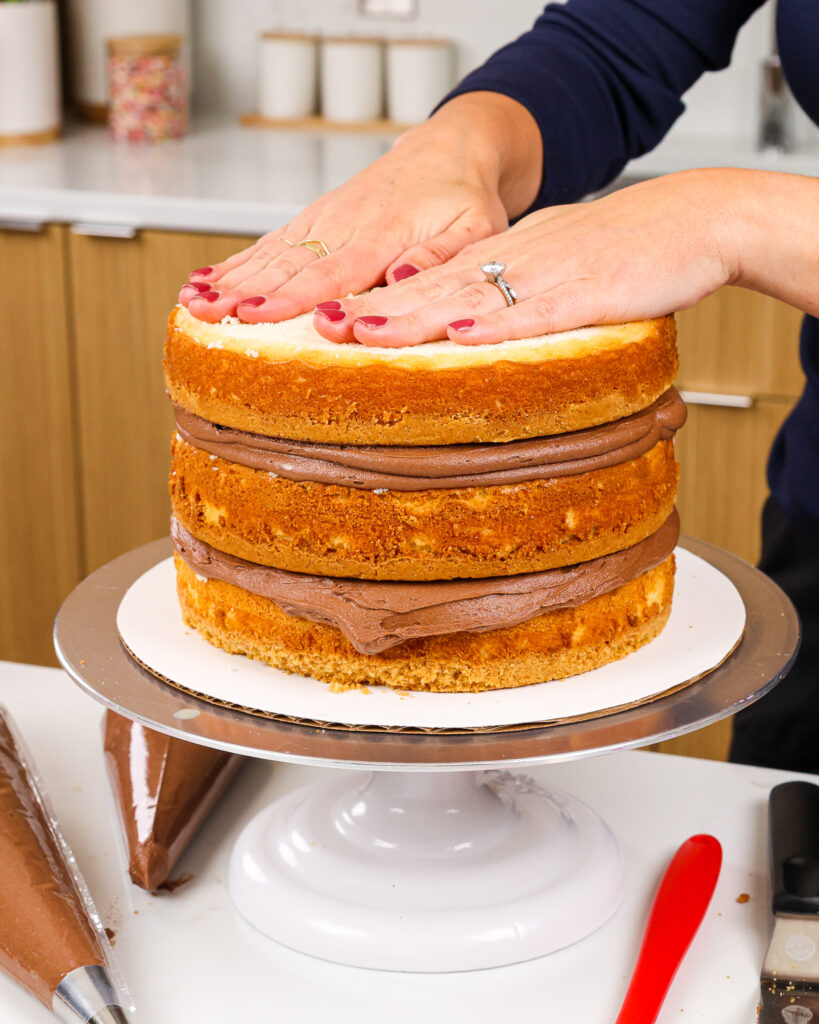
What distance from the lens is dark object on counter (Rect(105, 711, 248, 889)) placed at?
0.97 metres

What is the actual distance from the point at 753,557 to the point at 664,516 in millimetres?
1487

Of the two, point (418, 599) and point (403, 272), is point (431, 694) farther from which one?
point (403, 272)

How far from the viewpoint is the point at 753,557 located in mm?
2410

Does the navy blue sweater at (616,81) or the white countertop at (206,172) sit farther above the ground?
the navy blue sweater at (616,81)

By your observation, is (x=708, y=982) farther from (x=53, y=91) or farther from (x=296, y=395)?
(x=53, y=91)

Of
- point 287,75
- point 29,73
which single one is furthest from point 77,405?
point 287,75

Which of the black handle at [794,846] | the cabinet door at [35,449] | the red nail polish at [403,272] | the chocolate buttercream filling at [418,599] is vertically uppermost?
the red nail polish at [403,272]

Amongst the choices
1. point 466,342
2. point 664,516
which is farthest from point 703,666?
point 466,342

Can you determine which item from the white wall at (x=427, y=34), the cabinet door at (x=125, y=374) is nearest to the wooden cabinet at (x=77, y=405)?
the cabinet door at (x=125, y=374)

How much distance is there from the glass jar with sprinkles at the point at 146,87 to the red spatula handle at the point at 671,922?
2.38 m

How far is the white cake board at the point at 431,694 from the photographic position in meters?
0.87

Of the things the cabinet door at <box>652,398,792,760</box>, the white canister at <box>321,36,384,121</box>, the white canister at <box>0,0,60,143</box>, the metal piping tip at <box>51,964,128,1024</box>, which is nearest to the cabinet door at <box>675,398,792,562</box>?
the cabinet door at <box>652,398,792,760</box>

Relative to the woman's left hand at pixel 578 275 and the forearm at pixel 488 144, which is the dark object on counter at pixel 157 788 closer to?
the woman's left hand at pixel 578 275

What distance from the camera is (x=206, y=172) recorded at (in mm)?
2619
